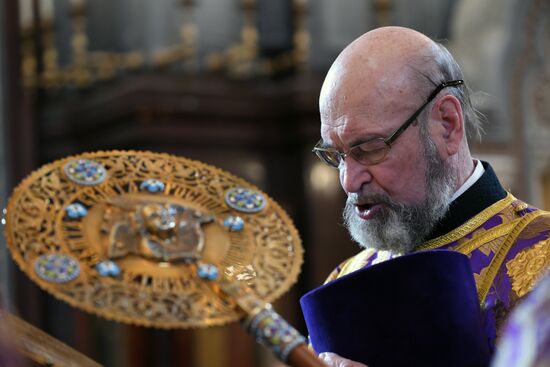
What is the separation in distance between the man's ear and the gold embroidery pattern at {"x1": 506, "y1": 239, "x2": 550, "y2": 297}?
21 cm

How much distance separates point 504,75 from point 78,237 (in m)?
4.48

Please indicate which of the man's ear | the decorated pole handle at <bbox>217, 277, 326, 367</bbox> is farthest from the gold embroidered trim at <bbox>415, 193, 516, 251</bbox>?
the decorated pole handle at <bbox>217, 277, 326, 367</bbox>

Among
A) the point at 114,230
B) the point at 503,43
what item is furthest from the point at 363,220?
the point at 503,43

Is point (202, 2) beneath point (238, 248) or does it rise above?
beneath

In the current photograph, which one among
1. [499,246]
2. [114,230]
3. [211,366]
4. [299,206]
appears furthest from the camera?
[299,206]

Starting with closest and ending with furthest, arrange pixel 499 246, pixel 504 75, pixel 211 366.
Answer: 1. pixel 499 246
2. pixel 211 366
3. pixel 504 75

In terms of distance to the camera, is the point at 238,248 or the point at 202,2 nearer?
the point at 238,248

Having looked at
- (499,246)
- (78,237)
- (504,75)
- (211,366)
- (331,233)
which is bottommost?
(211,366)

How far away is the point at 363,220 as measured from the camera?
164 cm

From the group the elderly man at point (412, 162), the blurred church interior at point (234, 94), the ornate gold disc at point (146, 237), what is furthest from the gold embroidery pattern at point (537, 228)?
the blurred church interior at point (234, 94)

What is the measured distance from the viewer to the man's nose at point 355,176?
1.61 metres

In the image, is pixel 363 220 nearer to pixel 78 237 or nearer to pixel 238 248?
pixel 238 248

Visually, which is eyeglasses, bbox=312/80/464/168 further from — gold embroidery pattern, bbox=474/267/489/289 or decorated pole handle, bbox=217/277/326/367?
decorated pole handle, bbox=217/277/326/367

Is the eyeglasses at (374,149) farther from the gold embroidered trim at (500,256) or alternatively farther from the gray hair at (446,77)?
the gold embroidered trim at (500,256)
